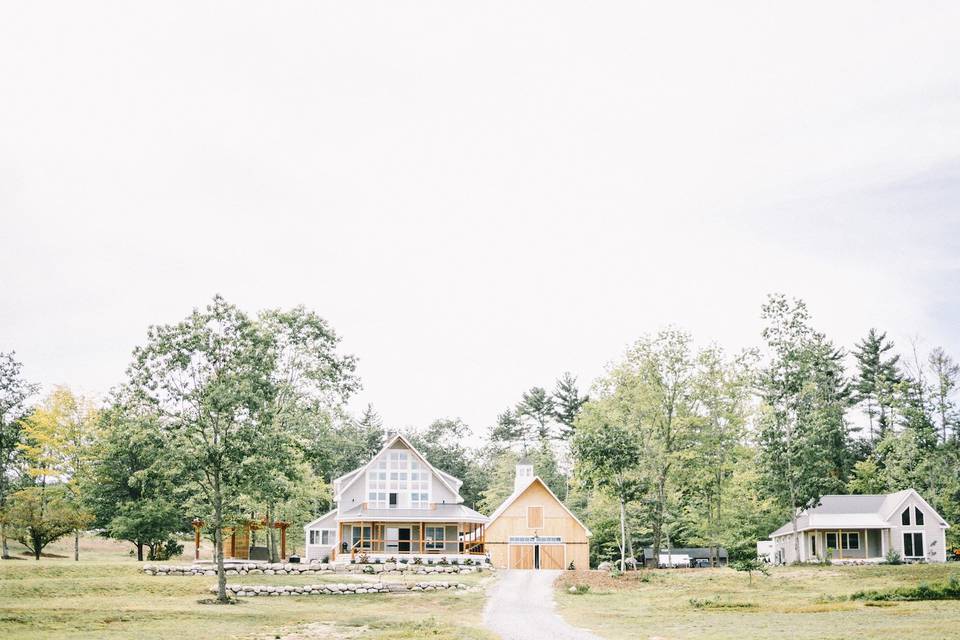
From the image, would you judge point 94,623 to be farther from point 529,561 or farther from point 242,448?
point 529,561

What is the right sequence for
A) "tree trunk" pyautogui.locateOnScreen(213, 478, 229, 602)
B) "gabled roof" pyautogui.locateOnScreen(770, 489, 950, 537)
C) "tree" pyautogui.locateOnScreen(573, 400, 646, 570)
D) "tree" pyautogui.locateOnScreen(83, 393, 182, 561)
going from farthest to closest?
"gabled roof" pyautogui.locateOnScreen(770, 489, 950, 537) < "tree" pyautogui.locateOnScreen(573, 400, 646, 570) < "tree" pyautogui.locateOnScreen(83, 393, 182, 561) < "tree trunk" pyautogui.locateOnScreen(213, 478, 229, 602)

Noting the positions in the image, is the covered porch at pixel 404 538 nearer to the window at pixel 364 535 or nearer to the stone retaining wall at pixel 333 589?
the window at pixel 364 535

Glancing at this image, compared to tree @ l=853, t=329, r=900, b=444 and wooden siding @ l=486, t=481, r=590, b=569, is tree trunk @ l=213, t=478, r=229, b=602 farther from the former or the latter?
tree @ l=853, t=329, r=900, b=444

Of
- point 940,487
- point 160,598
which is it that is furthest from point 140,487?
point 940,487

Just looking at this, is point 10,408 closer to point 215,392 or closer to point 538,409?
point 215,392

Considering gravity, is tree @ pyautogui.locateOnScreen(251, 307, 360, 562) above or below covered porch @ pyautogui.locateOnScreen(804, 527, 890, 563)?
above

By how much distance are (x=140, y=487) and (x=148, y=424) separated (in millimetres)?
17183

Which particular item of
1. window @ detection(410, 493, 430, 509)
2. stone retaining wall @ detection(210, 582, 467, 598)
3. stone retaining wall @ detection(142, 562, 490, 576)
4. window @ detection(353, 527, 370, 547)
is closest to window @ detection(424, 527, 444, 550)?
window @ detection(410, 493, 430, 509)

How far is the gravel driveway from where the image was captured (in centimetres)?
2623

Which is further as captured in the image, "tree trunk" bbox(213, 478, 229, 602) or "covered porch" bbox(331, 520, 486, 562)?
"covered porch" bbox(331, 520, 486, 562)

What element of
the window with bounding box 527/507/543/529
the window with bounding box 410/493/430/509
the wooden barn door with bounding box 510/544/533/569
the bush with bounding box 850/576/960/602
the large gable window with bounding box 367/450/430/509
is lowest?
the wooden barn door with bounding box 510/544/533/569

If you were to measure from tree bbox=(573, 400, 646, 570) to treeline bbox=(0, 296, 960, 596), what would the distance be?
0.12 metres

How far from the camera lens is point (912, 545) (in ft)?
198

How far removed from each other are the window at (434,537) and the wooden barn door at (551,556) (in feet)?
22.5
